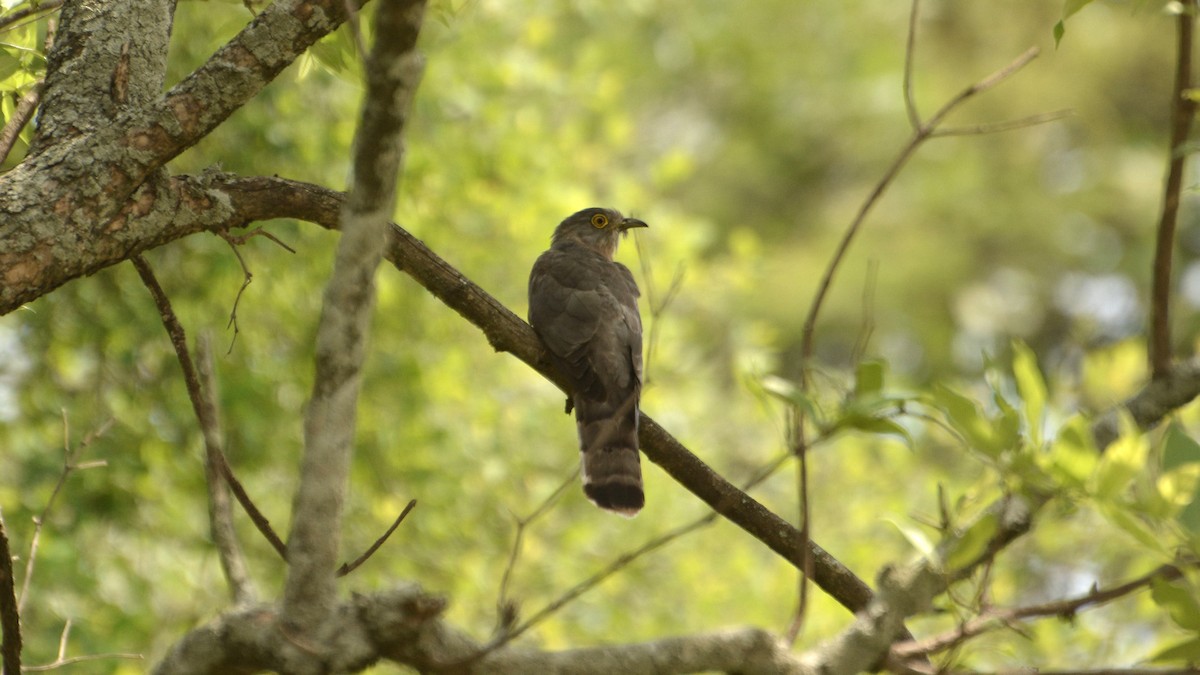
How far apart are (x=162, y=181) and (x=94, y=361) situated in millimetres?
3862

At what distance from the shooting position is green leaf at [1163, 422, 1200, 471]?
204 centimetres

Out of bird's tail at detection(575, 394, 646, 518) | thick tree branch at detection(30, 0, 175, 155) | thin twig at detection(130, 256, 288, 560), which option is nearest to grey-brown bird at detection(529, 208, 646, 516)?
bird's tail at detection(575, 394, 646, 518)

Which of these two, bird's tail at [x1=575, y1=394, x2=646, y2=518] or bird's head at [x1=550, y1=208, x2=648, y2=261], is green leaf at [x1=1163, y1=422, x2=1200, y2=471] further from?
bird's head at [x1=550, y1=208, x2=648, y2=261]

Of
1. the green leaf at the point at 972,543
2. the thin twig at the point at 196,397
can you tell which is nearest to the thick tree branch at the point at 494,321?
the thin twig at the point at 196,397

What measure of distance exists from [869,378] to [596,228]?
5275 millimetres

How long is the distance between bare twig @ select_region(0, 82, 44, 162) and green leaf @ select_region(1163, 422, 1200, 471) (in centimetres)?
276

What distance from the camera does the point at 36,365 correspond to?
20.2 ft

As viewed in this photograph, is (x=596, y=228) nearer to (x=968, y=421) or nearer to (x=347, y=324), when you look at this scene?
(x=347, y=324)

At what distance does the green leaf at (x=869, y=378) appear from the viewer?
6.48 feet

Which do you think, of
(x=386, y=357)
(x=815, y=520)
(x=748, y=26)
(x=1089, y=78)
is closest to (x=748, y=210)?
(x=748, y=26)

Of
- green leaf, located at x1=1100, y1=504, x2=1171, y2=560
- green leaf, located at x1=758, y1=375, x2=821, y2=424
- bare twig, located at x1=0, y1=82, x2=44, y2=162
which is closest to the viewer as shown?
green leaf, located at x1=1100, y1=504, x2=1171, y2=560

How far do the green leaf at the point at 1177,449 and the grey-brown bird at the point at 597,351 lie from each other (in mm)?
1919

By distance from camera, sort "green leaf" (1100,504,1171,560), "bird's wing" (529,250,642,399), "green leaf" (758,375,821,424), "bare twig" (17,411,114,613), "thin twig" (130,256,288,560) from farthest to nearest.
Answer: "bird's wing" (529,250,642,399), "bare twig" (17,411,114,613), "thin twig" (130,256,288,560), "green leaf" (758,375,821,424), "green leaf" (1100,504,1171,560)

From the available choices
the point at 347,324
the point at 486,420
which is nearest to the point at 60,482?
the point at 347,324
